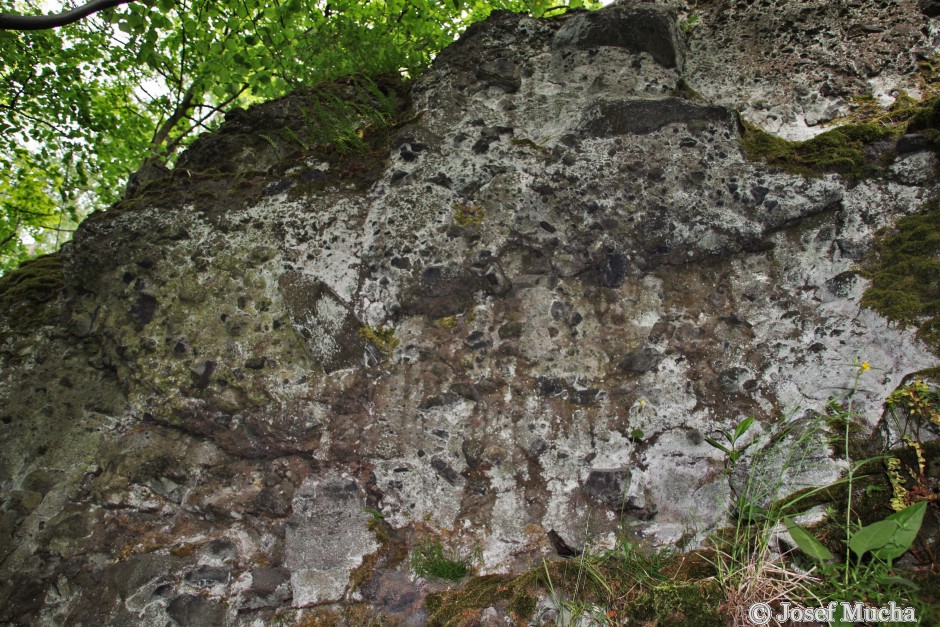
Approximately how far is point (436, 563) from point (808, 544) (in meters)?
1.75

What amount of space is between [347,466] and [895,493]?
2642 millimetres

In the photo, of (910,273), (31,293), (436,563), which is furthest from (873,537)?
(31,293)

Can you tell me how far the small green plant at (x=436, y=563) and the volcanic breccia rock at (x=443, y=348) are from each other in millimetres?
Answer: 66

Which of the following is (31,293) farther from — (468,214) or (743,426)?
(743,426)

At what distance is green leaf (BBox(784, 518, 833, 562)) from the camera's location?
7.67 feet

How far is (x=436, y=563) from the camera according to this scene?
3.01 meters

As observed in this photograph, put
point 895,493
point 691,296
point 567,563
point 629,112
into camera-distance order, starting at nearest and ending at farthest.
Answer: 1. point 895,493
2. point 567,563
3. point 691,296
4. point 629,112

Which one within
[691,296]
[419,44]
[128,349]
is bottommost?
[691,296]

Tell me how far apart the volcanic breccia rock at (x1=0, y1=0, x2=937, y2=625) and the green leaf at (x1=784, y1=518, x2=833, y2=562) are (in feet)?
1.44

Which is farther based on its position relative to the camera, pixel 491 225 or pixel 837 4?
pixel 837 4

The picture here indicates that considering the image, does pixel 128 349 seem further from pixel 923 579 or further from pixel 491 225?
pixel 923 579

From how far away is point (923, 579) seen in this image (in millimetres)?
2170

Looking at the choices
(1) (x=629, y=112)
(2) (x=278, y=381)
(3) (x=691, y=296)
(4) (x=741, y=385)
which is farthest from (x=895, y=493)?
(2) (x=278, y=381)

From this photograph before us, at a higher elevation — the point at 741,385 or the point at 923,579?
the point at 741,385
